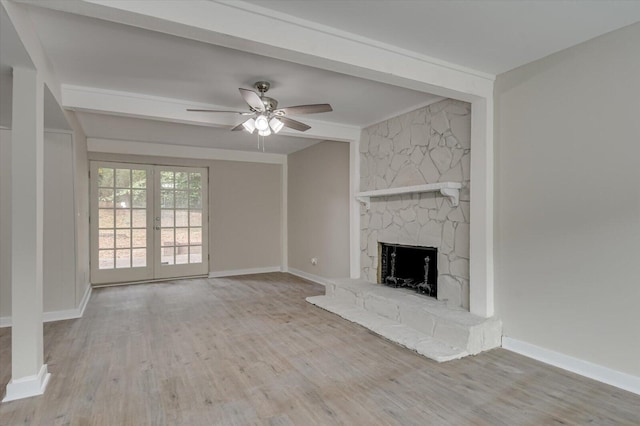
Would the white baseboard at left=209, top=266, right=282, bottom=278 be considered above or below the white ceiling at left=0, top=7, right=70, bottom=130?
below

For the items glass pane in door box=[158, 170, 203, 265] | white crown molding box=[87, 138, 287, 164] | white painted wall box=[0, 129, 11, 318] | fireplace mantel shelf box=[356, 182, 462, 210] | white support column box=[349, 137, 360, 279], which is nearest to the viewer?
fireplace mantel shelf box=[356, 182, 462, 210]

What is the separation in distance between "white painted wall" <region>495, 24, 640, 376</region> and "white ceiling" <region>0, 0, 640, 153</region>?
0.27 m

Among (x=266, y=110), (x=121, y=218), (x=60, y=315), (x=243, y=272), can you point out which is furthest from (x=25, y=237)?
(x=243, y=272)

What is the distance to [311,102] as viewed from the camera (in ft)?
13.1

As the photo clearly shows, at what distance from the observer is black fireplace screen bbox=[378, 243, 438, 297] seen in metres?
3.99

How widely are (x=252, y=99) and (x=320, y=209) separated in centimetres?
335

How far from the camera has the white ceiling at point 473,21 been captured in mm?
2115

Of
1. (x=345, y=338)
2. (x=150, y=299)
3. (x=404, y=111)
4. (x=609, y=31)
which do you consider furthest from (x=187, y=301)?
(x=609, y=31)

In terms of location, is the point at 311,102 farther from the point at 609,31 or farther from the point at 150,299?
the point at 150,299

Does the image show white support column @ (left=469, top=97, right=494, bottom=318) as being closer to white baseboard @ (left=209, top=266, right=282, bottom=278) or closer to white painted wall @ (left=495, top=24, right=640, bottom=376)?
white painted wall @ (left=495, top=24, right=640, bottom=376)

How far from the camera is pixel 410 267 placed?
14.3 feet

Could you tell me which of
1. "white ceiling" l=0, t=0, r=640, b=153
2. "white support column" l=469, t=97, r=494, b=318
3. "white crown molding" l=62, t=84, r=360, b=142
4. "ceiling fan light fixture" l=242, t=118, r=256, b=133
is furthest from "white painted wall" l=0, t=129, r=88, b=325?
"white support column" l=469, t=97, r=494, b=318

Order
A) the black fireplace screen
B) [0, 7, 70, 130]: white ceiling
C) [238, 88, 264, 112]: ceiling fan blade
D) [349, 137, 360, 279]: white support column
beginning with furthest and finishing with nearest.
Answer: [349, 137, 360, 279]: white support column < the black fireplace screen < [238, 88, 264, 112]: ceiling fan blade < [0, 7, 70, 130]: white ceiling

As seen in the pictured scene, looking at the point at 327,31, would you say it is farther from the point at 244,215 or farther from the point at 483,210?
the point at 244,215
